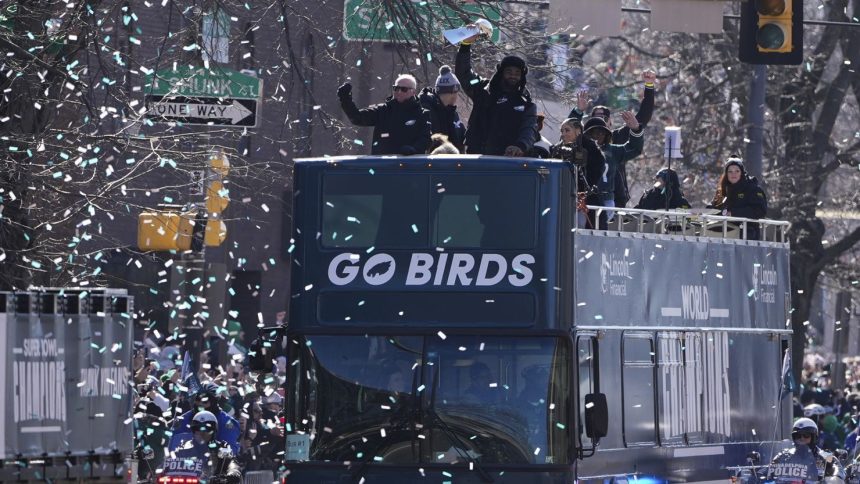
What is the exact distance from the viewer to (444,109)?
15.8m

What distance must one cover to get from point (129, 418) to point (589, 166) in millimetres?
4309

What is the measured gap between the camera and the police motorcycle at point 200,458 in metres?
19.0

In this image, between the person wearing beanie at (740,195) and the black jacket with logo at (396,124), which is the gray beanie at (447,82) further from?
the person wearing beanie at (740,195)

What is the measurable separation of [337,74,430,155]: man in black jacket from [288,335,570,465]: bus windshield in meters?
2.14

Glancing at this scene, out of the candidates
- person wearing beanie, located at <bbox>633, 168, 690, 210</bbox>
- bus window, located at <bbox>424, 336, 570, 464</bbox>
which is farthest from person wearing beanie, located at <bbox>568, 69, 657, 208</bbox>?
bus window, located at <bbox>424, 336, 570, 464</bbox>

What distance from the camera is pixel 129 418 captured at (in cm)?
1427

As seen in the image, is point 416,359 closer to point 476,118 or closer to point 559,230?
point 559,230

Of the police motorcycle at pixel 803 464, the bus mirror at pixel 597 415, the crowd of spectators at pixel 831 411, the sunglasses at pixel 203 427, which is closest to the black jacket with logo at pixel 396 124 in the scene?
the bus mirror at pixel 597 415

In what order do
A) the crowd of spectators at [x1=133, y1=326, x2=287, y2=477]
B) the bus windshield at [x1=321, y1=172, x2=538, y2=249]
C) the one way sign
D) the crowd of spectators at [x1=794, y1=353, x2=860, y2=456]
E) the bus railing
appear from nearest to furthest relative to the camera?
the bus windshield at [x1=321, y1=172, x2=538, y2=249]
the bus railing
the one way sign
the crowd of spectators at [x1=133, y1=326, x2=287, y2=477]
the crowd of spectators at [x1=794, y1=353, x2=860, y2=456]

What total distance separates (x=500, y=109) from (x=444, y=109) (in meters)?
0.72

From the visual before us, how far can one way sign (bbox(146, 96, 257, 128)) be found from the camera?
17016 mm

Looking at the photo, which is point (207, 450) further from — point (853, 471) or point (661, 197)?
point (853, 471)

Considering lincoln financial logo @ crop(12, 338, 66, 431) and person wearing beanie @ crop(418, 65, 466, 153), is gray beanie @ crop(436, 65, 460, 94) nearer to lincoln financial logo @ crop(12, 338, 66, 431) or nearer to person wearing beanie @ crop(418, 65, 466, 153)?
person wearing beanie @ crop(418, 65, 466, 153)

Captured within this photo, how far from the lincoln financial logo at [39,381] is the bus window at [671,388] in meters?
4.99
